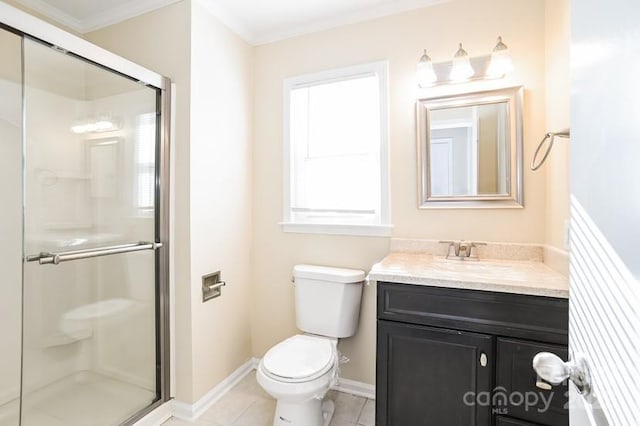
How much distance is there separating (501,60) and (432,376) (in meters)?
1.60

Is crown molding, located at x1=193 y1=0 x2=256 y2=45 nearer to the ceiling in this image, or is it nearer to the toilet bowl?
the ceiling

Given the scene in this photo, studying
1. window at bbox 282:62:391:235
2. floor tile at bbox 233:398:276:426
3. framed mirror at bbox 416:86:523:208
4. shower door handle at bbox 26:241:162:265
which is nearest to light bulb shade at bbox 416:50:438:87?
framed mirror at bbox 416:86:523:208

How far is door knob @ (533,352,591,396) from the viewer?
575mm

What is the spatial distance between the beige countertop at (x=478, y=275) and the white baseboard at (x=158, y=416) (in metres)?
1.44

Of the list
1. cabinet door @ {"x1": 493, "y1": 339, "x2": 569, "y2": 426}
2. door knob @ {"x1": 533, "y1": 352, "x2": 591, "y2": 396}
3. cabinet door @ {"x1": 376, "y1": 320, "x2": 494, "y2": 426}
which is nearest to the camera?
door knob @ {"x1": 533, "y1": 352, "x2": 591, "y2": 396}

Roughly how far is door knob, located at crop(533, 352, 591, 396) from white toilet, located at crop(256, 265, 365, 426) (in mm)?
1125

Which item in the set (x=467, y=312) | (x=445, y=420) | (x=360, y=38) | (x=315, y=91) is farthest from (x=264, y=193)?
(x=445, y=420)

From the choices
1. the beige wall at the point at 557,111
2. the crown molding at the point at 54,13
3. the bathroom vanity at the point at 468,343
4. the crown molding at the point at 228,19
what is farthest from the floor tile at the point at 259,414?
the crown molding at the point at 54,13

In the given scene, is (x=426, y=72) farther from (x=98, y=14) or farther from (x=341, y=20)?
(x=98, y=14)

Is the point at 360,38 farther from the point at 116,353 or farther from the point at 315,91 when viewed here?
the point at 116,353

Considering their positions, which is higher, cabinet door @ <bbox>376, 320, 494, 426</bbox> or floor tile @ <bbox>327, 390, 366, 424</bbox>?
cabinet door @ <bbox>376, 320, 494, 426</bbox>

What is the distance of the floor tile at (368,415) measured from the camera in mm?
1802

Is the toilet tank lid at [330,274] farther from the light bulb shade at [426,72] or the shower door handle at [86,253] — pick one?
the light bulb shade at [426,72]

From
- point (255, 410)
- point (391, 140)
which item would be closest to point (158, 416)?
point (255, 410)
